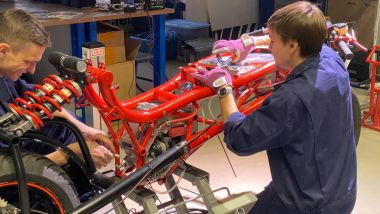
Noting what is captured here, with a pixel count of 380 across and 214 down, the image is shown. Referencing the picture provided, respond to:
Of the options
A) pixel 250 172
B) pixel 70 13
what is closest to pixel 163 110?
pixel 250 172

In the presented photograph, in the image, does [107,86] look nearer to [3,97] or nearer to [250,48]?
[3,97]

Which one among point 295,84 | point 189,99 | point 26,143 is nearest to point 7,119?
point 26,143

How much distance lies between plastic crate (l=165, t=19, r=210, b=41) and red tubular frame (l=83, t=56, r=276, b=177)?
3281 mm

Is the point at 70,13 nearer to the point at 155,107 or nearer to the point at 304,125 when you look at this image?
the point at 155,107

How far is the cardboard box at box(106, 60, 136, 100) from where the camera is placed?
384cm

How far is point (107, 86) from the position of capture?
1746 millimetres

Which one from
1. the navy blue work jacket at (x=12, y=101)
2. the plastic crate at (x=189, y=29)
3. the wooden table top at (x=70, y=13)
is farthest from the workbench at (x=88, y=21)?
the plastic crate at (x=189, y=29)

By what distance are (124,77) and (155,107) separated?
6.70ft

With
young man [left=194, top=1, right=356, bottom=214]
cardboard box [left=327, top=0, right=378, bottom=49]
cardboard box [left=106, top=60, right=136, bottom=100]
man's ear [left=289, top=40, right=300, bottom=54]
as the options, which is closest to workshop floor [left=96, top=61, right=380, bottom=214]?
cardboard box [left=106, top=60, right=136, bottom=100]

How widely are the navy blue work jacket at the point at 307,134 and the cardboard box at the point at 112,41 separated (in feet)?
7.32

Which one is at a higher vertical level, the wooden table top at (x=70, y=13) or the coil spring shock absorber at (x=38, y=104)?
the wooden table top at (x=70, y=13)

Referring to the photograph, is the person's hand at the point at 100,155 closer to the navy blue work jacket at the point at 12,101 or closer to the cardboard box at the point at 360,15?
the navy blue work jacket at the point at 12,101

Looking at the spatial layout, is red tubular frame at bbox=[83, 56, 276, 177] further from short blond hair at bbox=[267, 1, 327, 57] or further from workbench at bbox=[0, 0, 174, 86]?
workbench at bbox=[0, 0, 174, 86]

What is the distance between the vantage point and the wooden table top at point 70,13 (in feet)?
10.5
